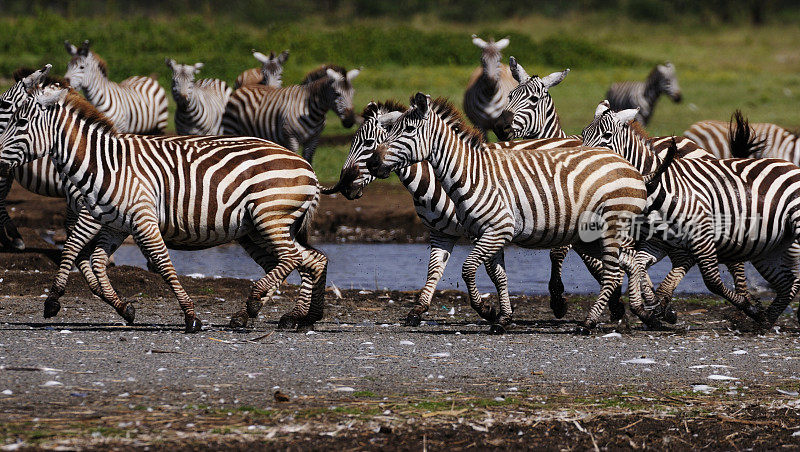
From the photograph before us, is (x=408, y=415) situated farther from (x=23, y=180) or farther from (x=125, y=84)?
(x=125, y=84)

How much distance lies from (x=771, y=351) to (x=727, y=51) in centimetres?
3392

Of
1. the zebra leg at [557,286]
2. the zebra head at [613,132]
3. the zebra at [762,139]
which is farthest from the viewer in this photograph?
the zebra at [762,139]

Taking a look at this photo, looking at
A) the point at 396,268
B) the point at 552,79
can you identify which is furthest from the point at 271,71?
the point at 552,79

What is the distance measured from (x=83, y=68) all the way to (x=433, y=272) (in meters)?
10.9

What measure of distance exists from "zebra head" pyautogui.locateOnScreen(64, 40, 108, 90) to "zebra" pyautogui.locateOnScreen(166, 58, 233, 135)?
121 cm

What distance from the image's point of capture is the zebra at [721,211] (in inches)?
377


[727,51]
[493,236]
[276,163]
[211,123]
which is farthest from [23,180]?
[727,51]

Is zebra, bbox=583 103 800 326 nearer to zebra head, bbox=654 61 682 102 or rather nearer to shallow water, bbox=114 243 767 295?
shallow water, bbox=114 243 767 295

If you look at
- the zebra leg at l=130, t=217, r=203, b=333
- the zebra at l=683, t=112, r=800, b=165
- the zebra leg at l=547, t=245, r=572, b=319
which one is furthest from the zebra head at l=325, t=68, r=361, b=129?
the zebra leg at l=130, t=217, r=203, b=333

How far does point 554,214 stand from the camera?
30.3ft

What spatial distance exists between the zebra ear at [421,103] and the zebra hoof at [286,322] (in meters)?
1.91

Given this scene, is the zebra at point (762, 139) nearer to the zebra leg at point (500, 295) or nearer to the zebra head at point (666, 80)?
the zebra leg at point (500, 295)

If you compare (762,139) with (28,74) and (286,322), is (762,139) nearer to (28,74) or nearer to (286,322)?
(286,322)

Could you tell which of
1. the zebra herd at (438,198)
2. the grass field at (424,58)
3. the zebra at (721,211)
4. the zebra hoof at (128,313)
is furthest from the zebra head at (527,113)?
the grass field at (424,58)
